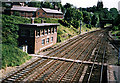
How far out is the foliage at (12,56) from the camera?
67.5 feet

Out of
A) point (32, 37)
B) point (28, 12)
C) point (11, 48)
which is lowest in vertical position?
point (11, 48)

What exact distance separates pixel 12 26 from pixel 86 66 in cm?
1584

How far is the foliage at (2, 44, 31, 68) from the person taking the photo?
20569 mm

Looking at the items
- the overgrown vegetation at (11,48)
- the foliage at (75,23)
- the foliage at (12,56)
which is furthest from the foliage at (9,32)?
the foliage at (75,23)

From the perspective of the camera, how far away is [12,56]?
22203 mm

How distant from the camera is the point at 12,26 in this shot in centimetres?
2692

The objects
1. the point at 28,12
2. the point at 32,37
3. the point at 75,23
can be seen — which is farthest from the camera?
the point at 75,23

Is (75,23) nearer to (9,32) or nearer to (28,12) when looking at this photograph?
(28,12)

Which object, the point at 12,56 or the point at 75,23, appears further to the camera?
the point at 75,23

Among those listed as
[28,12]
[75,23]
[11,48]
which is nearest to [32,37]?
[11,48]

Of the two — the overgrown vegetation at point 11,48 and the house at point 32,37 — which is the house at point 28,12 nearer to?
the house at point 32,37

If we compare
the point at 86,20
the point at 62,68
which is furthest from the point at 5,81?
the point at 86,20

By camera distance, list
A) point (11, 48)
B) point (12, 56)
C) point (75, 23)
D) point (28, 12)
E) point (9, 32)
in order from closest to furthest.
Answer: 1. point (12, 56)
2. point (11, 48)
3. point (9, 32)
4. point (28, 12)
5. point (75, 23)

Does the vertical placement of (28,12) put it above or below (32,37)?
above
